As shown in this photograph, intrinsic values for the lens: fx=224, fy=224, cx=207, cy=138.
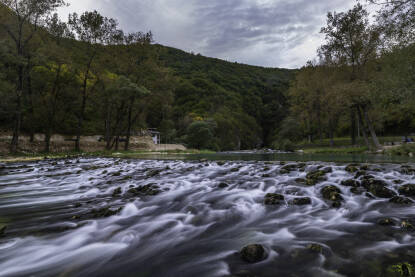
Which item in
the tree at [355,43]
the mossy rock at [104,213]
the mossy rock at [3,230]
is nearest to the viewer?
the mossy rock at [3,230]

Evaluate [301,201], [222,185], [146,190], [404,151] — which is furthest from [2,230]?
[404,151]

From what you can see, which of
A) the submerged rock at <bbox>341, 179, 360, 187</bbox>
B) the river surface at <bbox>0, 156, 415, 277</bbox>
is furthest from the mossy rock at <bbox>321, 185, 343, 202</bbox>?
the submerged rock at <bbox>341, 179, 360, 187</bbox>

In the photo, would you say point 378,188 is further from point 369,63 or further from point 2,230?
point 369,63

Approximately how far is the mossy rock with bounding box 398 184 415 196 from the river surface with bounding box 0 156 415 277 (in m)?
0.09

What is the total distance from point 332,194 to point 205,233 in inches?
119

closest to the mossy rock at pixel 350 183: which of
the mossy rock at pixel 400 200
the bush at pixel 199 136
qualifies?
the mossy rock at pixel 400 200

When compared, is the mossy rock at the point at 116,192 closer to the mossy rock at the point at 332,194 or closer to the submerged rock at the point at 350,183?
the mossy rock at the point at 332,194

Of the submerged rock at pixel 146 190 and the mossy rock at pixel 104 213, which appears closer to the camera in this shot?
the mossy rock at pixel 104 213

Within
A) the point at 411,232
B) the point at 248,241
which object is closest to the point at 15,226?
the point at 248,241

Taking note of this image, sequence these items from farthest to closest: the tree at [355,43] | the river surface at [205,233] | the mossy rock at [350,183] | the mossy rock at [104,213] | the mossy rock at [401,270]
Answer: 1. the tree at [355,43]
2. the mossy rock at [350,183]
3. the mossy rock at [104,213]
4. the river surface at [205,233]
5. the mossy rock at [401,270]

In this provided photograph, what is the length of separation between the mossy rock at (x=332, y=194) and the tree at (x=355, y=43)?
21.9 metres

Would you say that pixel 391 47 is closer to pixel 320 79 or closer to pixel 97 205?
pixel 320 79

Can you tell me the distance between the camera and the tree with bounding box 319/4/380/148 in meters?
23.6

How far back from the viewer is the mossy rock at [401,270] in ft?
6.41
